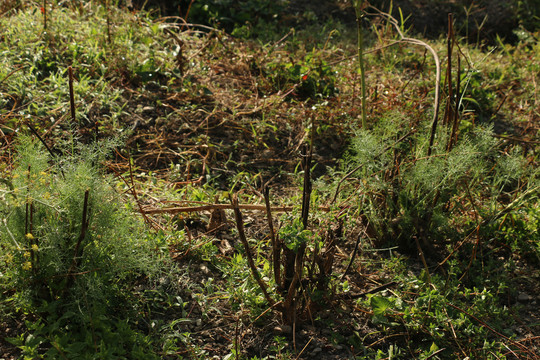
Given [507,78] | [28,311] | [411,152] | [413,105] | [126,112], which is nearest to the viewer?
[28,311]

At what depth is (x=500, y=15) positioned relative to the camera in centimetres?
647

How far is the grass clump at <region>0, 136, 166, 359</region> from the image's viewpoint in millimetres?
2066

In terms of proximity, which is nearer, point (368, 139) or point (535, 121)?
point (368, 139)

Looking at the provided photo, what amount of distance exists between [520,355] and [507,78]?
3.42 m

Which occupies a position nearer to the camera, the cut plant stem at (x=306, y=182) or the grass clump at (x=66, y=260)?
the grass clump at (x=66, y=260)

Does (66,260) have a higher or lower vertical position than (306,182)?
lower

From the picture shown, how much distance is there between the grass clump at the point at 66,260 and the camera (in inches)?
81.4

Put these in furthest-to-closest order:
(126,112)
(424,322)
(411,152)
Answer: (126,112) → (411,152) → (424,322)

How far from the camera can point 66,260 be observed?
2152mm

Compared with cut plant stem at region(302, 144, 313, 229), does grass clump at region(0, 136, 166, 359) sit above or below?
below

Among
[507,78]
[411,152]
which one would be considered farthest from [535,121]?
[411,152]

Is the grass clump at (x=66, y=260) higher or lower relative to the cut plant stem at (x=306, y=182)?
lower

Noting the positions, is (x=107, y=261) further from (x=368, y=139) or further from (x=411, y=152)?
(x=411, y=152)

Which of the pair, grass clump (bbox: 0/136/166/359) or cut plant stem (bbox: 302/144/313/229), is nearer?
grass clump (bbox: 0/136/166/359)
